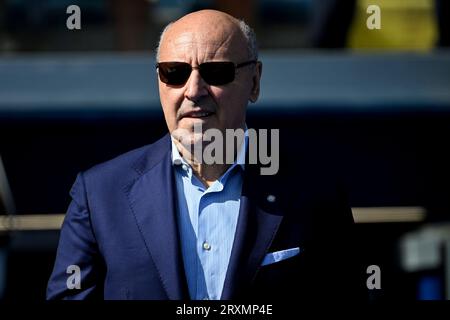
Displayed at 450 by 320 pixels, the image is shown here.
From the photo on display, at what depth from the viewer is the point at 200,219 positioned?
92.1 inches

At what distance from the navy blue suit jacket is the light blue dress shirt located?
0.09 feet

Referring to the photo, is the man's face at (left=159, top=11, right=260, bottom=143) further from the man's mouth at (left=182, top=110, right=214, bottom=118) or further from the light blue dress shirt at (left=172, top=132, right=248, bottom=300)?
the light blue dress shirt at (left=172, top=132, right=248, bottom=300)

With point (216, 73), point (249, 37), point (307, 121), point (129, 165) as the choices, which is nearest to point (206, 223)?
point (129, 165)

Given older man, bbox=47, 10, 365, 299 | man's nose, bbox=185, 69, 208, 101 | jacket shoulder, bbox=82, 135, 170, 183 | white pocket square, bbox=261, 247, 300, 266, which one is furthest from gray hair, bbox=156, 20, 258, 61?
white pocket square, bbox=261, 247, 300, 266

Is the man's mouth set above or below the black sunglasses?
below

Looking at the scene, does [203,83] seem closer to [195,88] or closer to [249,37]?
[195,88]

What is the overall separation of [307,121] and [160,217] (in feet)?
11.1

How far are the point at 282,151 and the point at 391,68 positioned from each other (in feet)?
10.9

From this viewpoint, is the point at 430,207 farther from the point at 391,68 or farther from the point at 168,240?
the point at 168,240

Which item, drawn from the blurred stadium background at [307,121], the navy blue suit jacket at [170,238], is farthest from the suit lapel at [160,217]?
the blurred stadium background at [307,121]

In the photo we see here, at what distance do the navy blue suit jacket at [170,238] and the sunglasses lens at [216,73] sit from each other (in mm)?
267

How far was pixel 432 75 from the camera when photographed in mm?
5723

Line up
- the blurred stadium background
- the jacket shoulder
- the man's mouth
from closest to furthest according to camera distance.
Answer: the man's mouth
the jacket shoulder
the blurred stadium background

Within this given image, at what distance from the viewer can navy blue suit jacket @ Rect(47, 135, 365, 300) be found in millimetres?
2299
